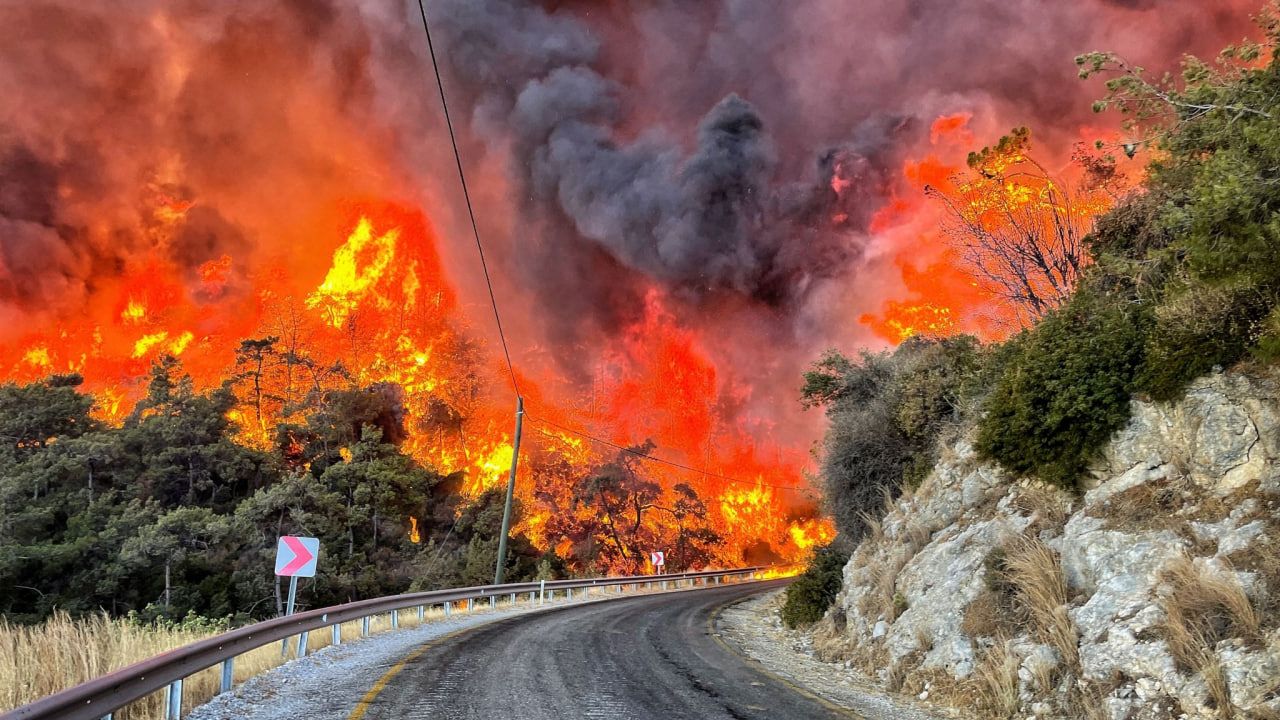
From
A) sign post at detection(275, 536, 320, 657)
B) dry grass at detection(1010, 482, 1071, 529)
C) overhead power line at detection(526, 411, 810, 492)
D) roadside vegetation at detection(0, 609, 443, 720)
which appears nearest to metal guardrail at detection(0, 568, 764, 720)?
roadside vegetation at detection(0, 609, 443, 720)

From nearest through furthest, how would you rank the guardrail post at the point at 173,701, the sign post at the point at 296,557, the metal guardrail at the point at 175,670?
the metal guardrail at the point at 175,670
the guardrail post at the point at 173,701
the sign post at the point at 296,557

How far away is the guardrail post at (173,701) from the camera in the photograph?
6.20 m

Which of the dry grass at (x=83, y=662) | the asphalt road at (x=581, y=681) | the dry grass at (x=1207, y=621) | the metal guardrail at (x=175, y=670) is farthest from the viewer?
the asphalt road at (x=581, y=681)

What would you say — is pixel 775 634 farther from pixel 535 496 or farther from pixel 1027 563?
pixel 535 496

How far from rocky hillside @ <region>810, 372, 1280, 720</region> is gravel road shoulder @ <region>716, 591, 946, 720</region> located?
50 centimetres

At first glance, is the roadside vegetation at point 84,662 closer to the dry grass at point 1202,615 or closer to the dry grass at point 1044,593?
the dry grass at point 1044,593

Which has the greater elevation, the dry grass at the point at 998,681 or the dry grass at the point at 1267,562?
the dry grass at the point at 1267,562

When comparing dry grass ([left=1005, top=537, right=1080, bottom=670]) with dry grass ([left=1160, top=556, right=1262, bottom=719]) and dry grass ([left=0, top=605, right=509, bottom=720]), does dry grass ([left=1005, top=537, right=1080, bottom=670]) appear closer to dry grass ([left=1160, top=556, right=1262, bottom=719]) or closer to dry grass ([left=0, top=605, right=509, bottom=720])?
dry grass ([left=1160, top=556, right=1262, bottom=719])

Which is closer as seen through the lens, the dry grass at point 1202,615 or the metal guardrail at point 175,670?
the metal guardrail at point 175,670

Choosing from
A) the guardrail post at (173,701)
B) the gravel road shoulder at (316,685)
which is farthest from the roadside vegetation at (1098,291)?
the guardrail post at (173,701)

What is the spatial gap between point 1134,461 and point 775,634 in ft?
31.7

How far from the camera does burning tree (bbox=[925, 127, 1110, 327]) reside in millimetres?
14523

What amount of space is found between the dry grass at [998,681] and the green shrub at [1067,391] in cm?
314

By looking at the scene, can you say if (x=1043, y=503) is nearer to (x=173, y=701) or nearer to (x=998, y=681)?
(x=998, y=681)
